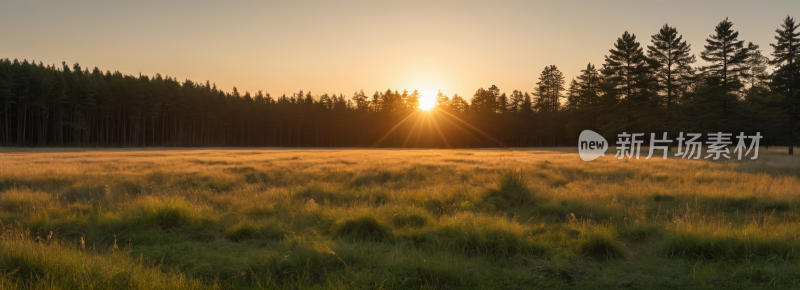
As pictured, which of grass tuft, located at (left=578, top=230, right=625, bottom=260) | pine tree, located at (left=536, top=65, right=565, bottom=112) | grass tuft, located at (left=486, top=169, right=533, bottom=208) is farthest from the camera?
pine tree, located at (left=536, top=65, right=565, bottom=112)

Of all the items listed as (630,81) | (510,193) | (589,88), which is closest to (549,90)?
(589,88)

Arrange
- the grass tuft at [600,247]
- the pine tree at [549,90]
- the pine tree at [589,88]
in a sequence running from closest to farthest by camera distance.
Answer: the grass tuft at [600,247], the pine tree at [589,88], the pine tree at [549,90]

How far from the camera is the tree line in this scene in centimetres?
3891

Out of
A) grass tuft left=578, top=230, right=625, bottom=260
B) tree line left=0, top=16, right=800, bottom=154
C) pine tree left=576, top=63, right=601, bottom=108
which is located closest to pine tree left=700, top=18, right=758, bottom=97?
tree line left=0, top=16, right=800, bottom=154

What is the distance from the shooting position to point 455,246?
19.8 feet

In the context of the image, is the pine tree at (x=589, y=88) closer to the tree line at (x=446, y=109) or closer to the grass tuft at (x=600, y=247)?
the tree line at (x=446, y=109)

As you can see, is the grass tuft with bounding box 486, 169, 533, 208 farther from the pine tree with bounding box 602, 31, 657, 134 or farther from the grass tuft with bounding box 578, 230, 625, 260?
the pine tree with bounding box 602, 31, 657, 134

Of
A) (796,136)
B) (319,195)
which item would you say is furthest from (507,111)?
(319,195)

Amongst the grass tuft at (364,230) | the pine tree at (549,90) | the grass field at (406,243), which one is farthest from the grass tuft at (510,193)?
the pine tree at (549,90)

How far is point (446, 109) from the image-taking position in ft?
338

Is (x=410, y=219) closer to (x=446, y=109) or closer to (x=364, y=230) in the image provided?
(x=364, y=230)

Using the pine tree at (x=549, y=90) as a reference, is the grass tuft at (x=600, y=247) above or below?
below

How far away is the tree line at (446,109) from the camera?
38.9 m

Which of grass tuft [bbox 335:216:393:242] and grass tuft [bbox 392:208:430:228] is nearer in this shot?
grass tuft [bbox 335:216:393:242]
